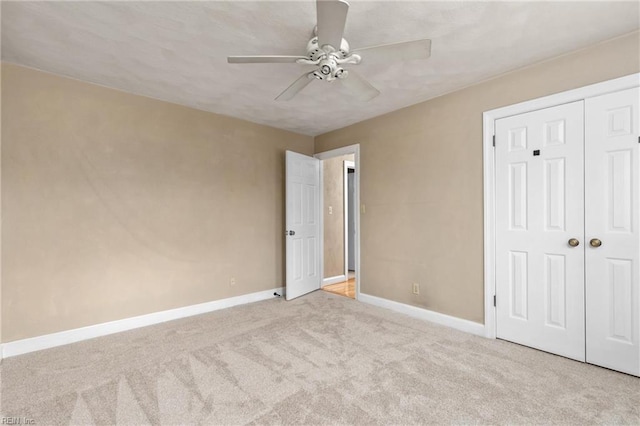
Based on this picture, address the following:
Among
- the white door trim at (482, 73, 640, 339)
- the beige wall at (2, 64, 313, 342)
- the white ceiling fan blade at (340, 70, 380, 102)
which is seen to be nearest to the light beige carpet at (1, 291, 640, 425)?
the white door trim at (482, 73, 640, 339)

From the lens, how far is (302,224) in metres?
4.43

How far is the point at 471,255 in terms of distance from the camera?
3021 mm

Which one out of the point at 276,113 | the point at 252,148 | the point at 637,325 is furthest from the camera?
the point at 252,148

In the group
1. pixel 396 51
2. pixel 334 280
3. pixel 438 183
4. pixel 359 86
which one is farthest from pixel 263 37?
pixel 334 280

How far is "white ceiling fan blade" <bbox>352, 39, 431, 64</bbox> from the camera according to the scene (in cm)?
172

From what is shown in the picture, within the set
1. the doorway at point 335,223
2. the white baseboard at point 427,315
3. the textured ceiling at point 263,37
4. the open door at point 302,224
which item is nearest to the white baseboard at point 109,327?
the open door at point 302,224

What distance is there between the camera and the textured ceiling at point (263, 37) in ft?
6.18

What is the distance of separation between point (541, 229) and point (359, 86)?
1.95m

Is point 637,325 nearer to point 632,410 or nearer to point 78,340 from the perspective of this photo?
point 632,410

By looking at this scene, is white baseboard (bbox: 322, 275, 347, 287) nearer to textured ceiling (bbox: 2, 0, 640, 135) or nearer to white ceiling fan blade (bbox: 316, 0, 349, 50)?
textured ceiling (bbox: 2, 0, 640, 135)

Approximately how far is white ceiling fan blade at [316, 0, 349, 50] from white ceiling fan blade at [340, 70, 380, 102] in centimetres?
35

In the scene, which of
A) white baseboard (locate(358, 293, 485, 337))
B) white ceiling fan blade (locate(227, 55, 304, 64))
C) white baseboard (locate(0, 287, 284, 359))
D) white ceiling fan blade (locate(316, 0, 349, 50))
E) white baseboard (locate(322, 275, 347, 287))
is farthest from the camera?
white baseboard (locate(322, 275, 347, 287))

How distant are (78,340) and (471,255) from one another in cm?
384

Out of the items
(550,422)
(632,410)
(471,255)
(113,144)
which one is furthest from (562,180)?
(113,144)
